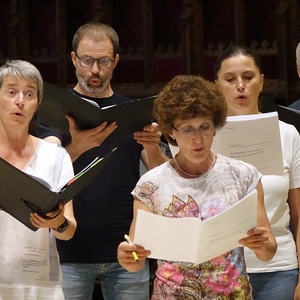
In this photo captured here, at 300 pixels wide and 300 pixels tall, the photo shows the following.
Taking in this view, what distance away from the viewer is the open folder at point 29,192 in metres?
2.15

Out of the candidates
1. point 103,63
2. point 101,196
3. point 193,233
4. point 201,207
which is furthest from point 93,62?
point 193,233

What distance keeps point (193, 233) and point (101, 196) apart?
3.04ft

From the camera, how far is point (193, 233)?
1.93 metres

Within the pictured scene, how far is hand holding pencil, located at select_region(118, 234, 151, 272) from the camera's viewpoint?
6.52 ft

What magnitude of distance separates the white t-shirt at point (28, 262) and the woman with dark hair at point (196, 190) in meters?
0.38

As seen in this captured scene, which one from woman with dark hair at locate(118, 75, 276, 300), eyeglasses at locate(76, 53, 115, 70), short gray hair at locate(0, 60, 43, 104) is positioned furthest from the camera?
eyeglasses at locate(76, 53, 115, 70)

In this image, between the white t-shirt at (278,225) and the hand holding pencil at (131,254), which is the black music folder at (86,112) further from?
the hand holding pencil at (131,254)

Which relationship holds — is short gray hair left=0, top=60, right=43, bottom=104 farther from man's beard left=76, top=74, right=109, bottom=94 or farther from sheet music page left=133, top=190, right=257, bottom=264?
sheet music page left=133, top=190, right=257, bottom=264

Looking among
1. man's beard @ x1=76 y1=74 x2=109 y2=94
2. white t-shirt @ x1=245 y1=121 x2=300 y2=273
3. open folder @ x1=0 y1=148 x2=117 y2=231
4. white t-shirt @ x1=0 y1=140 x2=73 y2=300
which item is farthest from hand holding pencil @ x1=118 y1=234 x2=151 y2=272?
man's beard @ x1=76 y1=74 x2=109 y2=94

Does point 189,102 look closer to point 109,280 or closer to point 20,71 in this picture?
point 20,71

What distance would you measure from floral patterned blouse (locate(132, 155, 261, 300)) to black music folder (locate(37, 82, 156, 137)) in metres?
0.46

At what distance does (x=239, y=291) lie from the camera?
2.03m

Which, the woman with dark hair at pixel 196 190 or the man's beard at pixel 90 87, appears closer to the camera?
the woman with dark hair at pixel 196 190

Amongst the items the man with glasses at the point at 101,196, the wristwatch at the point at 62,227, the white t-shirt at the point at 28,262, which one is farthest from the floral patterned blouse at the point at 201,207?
the man with glasses at the point at 101,196
